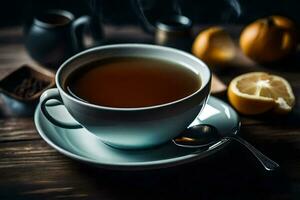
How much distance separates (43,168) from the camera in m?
0.83

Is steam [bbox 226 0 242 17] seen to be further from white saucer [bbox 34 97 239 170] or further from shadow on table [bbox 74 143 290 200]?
shadow on table [bbox 74 143 290 200]

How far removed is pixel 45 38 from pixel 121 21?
0.51 metres

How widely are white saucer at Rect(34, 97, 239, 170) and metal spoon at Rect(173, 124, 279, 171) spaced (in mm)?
10

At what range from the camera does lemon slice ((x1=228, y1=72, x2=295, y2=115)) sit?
37.8 inches

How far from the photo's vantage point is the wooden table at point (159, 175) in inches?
30.0

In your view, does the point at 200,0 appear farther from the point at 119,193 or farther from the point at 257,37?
the point at 119,193

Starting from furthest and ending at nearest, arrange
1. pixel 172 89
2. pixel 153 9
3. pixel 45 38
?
1. pixel 153 9
2. pixel 45 38
3. pixel 172 89

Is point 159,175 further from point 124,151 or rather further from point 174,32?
point 174,32

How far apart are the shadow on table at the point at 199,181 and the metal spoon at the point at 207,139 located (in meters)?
0.03

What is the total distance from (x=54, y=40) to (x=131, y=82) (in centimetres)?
40

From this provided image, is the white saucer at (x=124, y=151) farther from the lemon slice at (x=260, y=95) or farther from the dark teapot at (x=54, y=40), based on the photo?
the dark teapot at (x=54, y=40)

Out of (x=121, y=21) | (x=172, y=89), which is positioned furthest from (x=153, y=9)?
(x=172, y=89)

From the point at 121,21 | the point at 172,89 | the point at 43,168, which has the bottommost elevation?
the point at 121,21

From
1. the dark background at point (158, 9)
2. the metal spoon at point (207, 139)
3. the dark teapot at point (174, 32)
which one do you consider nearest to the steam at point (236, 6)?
the dark background at point (158, 9)
